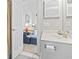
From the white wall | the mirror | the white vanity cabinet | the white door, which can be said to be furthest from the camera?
the white door

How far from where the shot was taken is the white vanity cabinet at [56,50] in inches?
64.1

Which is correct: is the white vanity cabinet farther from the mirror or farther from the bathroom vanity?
the mirror

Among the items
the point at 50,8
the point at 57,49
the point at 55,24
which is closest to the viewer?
the point at 57,49

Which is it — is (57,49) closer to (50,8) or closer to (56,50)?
(56,50)

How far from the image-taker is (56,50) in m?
1.75

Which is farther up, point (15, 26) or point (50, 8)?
point (50, 8)

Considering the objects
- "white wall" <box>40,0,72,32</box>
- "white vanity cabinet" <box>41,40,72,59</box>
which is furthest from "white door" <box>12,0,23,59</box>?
"white vanity cabinet" <box>41,40,72,59</box>

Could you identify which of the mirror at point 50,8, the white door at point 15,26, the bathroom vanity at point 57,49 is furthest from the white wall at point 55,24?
the white door at point 15,26

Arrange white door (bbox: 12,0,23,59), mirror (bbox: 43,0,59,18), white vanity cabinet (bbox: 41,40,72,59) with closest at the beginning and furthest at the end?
white vanity cabinet (bbox: 41,40,72,59)
mirror (bbox: 43,0,59,18)
white door (bbox: 12,0,23,59)

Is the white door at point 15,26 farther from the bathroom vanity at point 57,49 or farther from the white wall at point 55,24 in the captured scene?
the bathroom vanity at point 57,49

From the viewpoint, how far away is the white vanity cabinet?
1629 millimetres

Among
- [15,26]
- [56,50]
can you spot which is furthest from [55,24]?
[15,26]

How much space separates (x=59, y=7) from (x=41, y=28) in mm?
606
